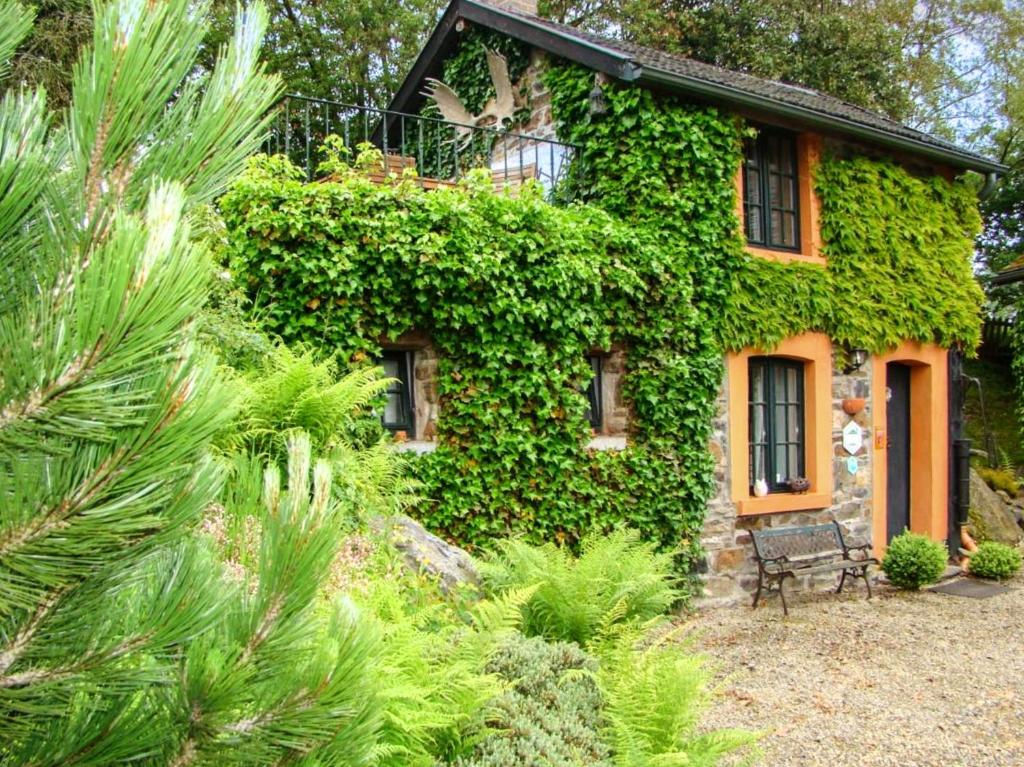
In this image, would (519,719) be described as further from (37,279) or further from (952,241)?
(952,241)

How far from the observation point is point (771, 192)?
10.0 metres

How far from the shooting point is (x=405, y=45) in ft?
60.6

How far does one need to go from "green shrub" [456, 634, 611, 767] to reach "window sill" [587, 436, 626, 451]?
157 inches

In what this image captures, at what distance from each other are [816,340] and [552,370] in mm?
3778

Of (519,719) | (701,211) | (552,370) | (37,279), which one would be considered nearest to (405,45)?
(701,211)

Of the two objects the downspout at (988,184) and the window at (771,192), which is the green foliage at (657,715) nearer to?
the window at (771,192)

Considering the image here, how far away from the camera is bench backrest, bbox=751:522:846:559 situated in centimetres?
906

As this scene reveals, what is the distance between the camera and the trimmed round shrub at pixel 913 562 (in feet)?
31.9

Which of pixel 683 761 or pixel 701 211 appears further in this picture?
pixel 701 211

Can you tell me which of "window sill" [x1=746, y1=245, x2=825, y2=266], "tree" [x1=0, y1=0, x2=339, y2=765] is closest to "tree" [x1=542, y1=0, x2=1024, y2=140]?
"window sill" [x1=746, y1=245, x2=825, y2=266]

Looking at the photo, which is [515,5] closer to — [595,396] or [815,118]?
[815,118]

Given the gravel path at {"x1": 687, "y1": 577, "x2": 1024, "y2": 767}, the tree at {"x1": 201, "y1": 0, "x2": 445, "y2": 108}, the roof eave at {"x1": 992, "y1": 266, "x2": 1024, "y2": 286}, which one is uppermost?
the tree at {"x1": 201, "y1": 0, "x2": 445, "y2": 108}

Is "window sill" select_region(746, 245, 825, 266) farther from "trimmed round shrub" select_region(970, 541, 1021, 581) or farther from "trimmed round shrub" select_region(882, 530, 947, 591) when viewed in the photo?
"trimmed round shrub" select_region(970, 541, 1021, 581)

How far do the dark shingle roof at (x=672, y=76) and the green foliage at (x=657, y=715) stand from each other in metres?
5.97
